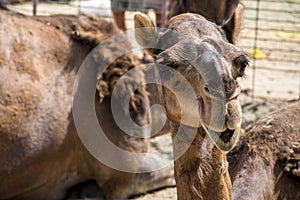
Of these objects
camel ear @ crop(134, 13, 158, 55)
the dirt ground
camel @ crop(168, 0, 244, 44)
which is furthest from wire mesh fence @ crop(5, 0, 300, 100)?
camel ear @ crop(134, 13, 158, 55)

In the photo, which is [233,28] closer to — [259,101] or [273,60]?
[259,101]

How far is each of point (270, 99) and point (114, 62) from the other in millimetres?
2992

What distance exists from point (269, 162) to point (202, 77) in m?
1.05

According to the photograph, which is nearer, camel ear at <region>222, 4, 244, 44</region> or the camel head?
the camel head

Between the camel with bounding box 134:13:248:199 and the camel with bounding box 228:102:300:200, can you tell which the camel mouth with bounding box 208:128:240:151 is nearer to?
the camel with bounding box 134:13:248:199

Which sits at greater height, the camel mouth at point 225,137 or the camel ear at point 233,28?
the camel ear at point 233,28

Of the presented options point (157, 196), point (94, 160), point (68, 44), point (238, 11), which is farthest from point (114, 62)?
point (238, 11)

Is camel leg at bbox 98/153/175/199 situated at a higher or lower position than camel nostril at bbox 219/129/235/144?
lower

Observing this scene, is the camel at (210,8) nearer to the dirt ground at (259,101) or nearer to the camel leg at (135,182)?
the dirt ground at (259,101)

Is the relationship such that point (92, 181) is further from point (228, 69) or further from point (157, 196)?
point (228, 69)

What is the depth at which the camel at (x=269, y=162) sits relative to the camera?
363 cm

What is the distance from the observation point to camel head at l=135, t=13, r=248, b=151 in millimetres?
2783

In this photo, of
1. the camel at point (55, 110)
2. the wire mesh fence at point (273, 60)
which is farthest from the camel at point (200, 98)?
the wire mesh fence at point (273, 60)

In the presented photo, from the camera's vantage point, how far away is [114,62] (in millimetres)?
5645
